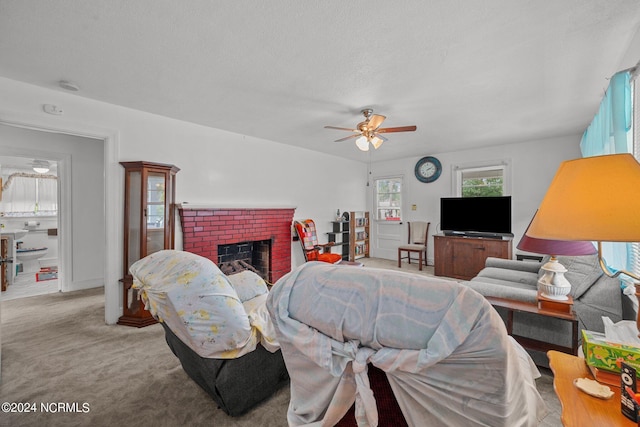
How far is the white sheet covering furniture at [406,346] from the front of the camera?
632mm

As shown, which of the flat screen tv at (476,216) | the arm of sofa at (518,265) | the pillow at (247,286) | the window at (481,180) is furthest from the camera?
the window at (481,180)

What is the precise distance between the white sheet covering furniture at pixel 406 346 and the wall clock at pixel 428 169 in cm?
511

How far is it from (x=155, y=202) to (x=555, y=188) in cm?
343

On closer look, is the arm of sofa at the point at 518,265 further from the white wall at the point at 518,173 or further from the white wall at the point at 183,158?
the white wall at the point at 183,158

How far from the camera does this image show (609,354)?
0.90 m

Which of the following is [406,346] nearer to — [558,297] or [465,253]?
[558,297]

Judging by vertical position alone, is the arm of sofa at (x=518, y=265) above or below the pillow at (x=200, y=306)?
below

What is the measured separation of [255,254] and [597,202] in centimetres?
422

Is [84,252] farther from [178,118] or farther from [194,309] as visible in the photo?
[194,309]

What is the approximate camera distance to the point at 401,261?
5695 millimetres

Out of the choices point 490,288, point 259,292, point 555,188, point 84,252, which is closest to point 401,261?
point 490,288

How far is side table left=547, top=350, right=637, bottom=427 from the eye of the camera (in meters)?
0.72

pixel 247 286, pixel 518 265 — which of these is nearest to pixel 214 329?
pixel 247 286

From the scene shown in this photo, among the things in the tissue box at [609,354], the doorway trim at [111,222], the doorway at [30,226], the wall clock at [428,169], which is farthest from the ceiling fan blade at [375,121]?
the doorway at [30,226]
